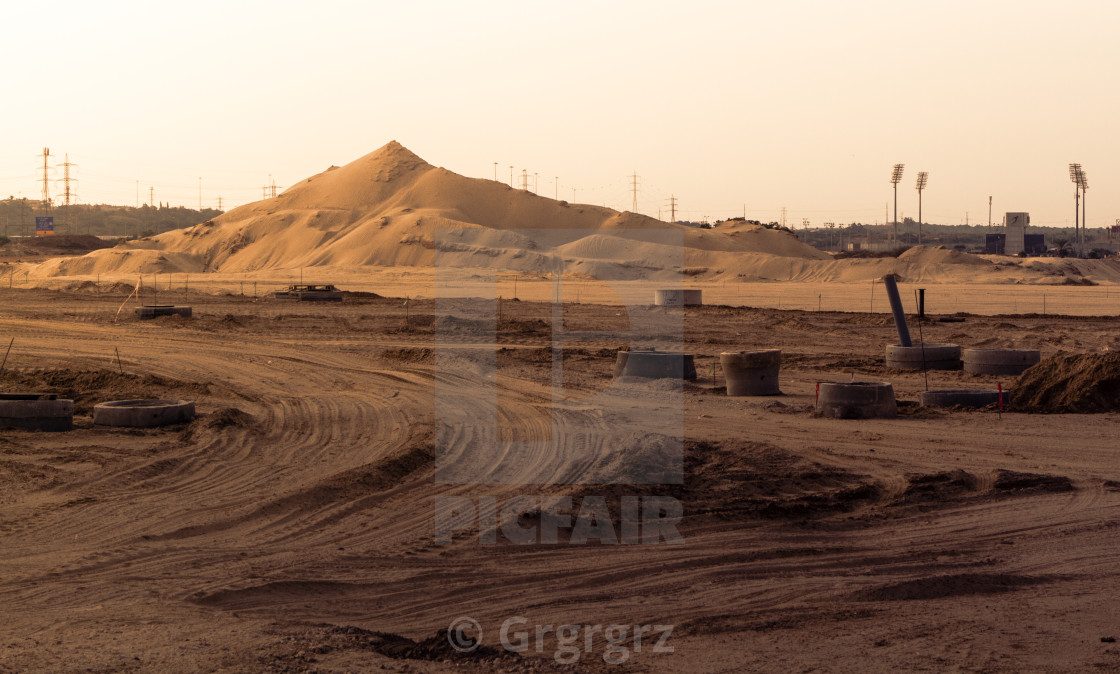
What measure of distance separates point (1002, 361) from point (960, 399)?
15.1ft

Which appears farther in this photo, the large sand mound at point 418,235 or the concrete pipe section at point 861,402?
the large sand mound at point 418,235

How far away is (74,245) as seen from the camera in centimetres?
10238

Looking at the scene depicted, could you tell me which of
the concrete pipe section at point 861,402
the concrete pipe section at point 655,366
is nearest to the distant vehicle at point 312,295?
the concrete pipe section at point 655,366

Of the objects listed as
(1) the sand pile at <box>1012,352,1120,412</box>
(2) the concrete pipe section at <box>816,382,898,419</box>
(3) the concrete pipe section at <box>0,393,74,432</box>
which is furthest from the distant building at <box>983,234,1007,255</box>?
(3) the concrete pipe section at <box>0,393,74,432</box>

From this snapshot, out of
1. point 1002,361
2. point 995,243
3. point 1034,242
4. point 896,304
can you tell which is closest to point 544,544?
point 896,304

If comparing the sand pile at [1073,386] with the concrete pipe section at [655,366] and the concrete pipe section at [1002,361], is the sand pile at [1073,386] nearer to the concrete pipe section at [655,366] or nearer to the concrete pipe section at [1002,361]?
the concrete pipe section at [1002,361]

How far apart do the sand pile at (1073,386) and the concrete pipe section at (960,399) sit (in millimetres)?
390

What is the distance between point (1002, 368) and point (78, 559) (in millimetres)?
17206

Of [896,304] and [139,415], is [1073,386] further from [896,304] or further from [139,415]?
[139,415]

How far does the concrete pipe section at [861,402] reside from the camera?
14922 millimetres

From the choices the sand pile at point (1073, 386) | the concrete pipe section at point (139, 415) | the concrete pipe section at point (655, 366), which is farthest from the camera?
the concrete pipe section at point (655, 366)

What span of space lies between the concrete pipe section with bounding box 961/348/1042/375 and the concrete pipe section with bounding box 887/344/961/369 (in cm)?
78

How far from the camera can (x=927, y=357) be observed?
2078cm

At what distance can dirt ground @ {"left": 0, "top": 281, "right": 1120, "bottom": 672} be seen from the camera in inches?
245
